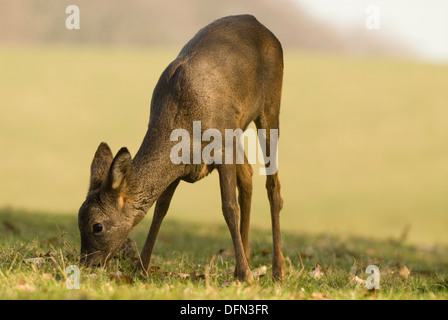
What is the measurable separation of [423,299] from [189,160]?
2.46 m

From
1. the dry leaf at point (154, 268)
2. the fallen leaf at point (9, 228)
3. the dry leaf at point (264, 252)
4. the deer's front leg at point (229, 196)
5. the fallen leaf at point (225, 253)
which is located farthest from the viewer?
the fallen leaf at point (9, 228)

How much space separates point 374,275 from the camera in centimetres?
732

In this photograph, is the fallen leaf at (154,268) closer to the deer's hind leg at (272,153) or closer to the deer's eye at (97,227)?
the deer's eye at (97,227)

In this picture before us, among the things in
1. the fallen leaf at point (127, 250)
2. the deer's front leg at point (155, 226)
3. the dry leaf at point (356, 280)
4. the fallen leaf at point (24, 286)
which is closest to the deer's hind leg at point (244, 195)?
the deer's front leg at point (155, 226)

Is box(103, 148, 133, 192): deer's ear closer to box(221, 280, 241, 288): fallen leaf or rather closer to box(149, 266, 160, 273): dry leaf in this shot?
box(149, 266, 160, 273): dry leaf

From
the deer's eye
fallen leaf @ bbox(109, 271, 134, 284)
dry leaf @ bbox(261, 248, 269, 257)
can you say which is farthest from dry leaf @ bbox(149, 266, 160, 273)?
dry leaf @ bbox(261, 248, 269, 257)

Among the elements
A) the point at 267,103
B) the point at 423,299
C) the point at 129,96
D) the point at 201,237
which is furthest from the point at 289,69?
the point at 423,299

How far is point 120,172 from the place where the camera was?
6.20 m

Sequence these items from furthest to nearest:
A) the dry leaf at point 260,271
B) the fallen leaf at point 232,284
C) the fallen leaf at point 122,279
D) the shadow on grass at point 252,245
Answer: the shadow on grass at point 252,245
the dry leaf at point 260,271
the fallen leaf at point 122,279
the fallen leaf at point 232,284

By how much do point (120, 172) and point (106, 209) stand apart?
362mm

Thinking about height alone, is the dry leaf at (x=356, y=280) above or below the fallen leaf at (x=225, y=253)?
above

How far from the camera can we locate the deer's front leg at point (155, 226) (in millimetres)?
7141

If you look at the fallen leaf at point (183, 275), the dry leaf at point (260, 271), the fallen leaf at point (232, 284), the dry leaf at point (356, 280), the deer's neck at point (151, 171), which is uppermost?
the deer's neck at point (151, 171)
